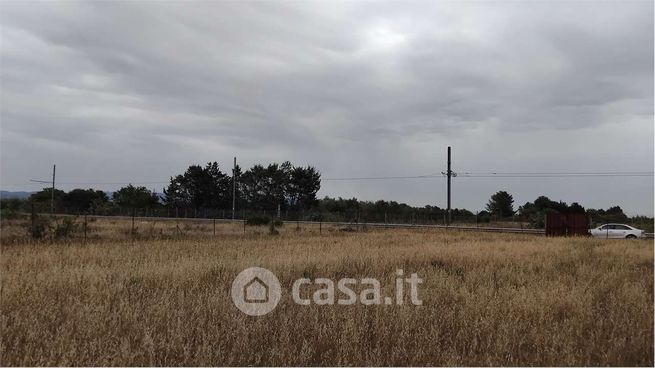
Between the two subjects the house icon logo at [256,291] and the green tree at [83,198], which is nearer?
the house icon logo at [256,291]

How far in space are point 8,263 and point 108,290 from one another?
17.6 feet

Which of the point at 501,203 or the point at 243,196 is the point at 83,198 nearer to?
the point at 243,196

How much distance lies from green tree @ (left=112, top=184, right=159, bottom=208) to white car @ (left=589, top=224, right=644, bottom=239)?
6718 centimetres

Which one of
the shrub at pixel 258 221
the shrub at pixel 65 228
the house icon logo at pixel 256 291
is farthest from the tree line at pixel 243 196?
the house icon logo at pixel 256 291

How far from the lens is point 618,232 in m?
30.6

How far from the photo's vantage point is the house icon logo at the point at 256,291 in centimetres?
659

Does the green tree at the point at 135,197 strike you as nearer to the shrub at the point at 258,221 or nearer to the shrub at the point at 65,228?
the shrub at the point at 258,221

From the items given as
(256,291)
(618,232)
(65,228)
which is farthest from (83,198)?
(256,291)

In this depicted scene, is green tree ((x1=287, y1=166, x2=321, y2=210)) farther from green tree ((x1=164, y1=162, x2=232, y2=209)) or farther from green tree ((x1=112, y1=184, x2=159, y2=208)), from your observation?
green tree ((x1=112, y1=184, x2=159, y2=208))

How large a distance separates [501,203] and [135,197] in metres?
62.2

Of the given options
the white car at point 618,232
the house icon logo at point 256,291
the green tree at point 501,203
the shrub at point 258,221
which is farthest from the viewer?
the green tree at point 501,203

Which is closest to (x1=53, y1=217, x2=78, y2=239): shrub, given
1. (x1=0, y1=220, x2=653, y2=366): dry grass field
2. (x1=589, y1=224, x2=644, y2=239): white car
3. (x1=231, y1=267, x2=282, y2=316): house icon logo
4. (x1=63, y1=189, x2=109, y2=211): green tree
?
(x1=0, y1=220, x2=653, y2=366): dry grass field

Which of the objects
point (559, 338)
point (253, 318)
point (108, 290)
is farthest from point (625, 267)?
point (108, 290)

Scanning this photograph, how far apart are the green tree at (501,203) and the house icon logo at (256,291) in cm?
6989
